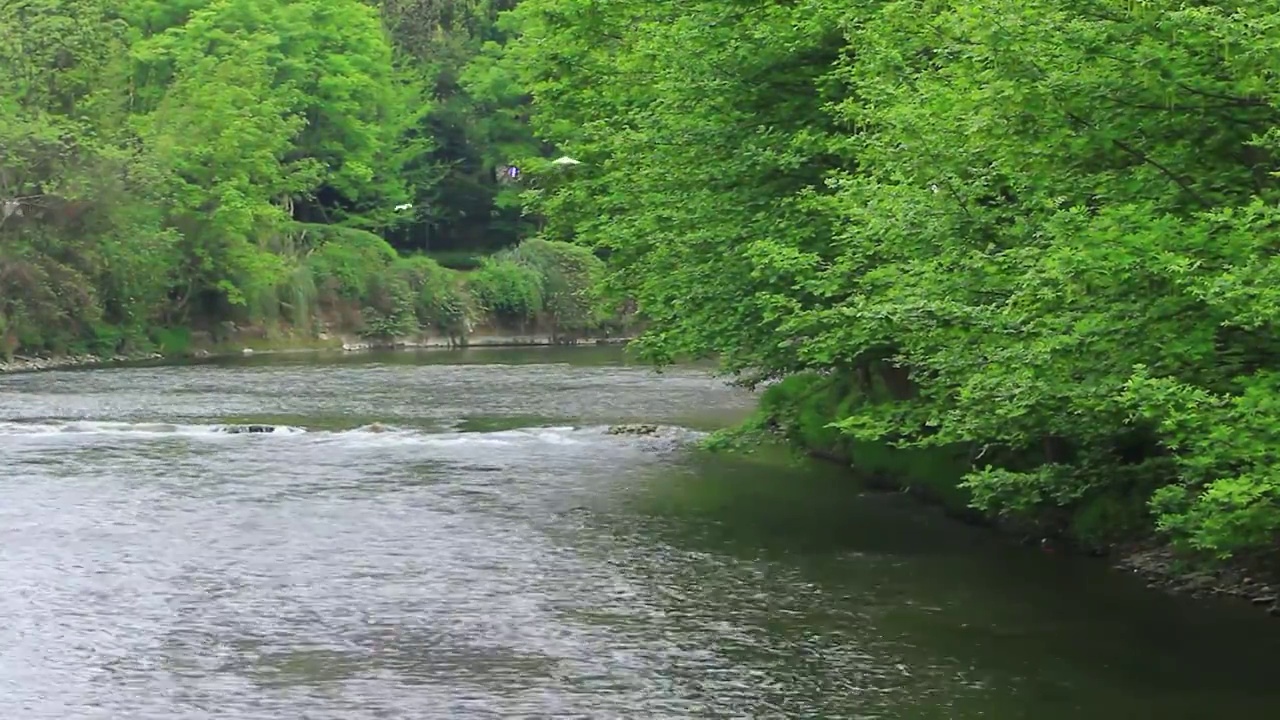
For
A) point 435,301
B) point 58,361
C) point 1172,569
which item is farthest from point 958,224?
point 435,301

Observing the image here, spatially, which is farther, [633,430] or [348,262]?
[348,262]

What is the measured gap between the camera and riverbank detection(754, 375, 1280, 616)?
77.0 ft

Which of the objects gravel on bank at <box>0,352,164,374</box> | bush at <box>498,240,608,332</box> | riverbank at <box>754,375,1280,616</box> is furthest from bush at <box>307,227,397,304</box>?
riverbank at <box>754,375,1280,616</box>

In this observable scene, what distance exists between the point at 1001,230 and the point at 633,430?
21540 mm

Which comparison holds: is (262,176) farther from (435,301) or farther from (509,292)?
(509,292)

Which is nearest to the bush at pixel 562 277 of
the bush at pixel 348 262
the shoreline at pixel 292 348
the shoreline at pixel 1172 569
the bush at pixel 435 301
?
the shoreline at pixel 292 348

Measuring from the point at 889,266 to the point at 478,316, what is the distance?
223 ft

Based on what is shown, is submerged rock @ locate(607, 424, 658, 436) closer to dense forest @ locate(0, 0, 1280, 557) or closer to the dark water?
the dark water

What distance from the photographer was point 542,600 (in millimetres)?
23438

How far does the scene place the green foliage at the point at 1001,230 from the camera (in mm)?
18375

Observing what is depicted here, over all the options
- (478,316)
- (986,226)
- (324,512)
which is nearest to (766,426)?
(324,512)

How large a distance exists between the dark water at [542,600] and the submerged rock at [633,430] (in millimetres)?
2197

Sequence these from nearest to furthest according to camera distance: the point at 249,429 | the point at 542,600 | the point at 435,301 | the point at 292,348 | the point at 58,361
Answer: the point at 542,600
the point at 249,429
the point at 58,361
the point at 292,348
the point at 435,301

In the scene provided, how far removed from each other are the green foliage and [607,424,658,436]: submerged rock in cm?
628
